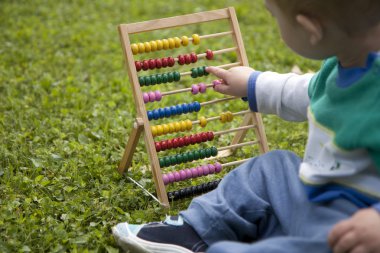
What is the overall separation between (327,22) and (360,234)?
546 mm

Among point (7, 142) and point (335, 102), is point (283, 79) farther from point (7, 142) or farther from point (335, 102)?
point (7, 142)

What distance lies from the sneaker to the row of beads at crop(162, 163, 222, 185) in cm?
32

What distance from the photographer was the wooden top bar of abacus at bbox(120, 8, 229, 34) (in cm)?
211

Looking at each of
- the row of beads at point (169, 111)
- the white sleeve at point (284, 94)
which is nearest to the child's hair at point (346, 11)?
the white sleeve at point (284, 94)

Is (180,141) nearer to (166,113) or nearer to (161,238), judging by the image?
(166,113)

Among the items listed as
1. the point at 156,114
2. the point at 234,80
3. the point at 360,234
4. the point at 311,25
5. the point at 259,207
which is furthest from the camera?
the point at 156,114

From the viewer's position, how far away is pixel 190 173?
2164 millimetres

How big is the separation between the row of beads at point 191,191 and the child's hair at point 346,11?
88 cm

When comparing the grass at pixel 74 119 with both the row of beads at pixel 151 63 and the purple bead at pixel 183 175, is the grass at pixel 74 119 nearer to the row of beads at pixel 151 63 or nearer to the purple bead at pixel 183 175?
the purple bead at pixel 183 175

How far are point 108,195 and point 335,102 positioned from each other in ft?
3.19

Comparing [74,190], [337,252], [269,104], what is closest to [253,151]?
[269,104]

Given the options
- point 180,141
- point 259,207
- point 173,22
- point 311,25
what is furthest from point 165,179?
point 311,25

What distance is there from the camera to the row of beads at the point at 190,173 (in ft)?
6.92

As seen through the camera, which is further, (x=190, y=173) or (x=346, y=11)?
(x=190, y=173)
